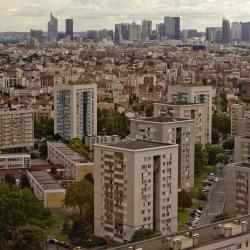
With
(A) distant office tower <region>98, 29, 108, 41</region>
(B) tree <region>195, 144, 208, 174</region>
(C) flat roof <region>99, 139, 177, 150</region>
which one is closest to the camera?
(C) flat roof <region>99, 139, 177, 150</region>

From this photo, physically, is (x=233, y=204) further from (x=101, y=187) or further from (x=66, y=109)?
(x=66, y=109)

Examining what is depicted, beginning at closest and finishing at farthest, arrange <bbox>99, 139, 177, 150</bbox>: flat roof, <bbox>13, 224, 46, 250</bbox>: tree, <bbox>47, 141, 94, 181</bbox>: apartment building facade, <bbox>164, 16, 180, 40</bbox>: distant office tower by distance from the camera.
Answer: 1. <bbox>13, 224, 46, 250</bbox>: tree
2. <bbox>99, 139, 177, 150</bbox>: flat roof
3. <bbox>47, 141, 94, 181</bbox>: apartment building facade
4. <bbox>164, 16, 180, 40</bbox>: distant office tower

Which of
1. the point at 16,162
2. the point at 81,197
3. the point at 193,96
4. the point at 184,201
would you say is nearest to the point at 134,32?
the point at 193,96

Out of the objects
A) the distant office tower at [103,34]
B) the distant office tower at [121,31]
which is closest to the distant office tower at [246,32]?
the distant office tower at [121,31]

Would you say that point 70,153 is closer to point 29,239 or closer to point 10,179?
point 10,179

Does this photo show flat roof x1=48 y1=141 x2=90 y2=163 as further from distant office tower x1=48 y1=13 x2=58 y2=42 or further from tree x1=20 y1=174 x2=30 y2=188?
distant office tower x1=48 y1=13 x2=58 y2=42

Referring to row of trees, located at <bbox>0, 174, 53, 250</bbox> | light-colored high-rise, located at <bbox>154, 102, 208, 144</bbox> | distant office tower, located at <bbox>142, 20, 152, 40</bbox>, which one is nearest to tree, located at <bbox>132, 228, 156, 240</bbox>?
row of trees, located at <bbox>0, 174, 53, 250</bbox>

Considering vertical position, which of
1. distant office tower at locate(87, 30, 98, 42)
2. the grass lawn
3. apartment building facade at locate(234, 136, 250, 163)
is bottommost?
the grass lawn
